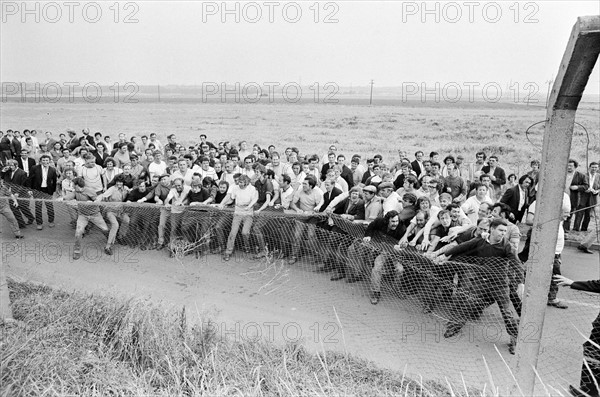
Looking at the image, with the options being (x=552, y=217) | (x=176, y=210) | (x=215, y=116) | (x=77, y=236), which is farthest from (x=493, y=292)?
(x=215, y=116)

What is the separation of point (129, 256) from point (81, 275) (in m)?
1.02

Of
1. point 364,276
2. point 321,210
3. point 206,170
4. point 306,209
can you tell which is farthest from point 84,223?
point 364,276

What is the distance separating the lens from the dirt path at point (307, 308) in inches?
231

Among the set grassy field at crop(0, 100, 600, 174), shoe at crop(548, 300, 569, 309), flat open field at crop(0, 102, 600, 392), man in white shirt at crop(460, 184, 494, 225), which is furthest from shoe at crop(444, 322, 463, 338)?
grassy field at crop(0, 100, 600, 174)

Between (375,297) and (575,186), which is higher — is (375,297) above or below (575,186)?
below

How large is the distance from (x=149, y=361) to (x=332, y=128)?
1457 inches

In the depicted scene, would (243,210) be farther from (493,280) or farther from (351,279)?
(493,280)

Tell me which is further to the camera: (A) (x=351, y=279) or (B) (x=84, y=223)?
(B) (x=84, y=223)

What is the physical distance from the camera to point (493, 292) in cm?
620

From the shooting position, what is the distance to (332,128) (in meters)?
41.1

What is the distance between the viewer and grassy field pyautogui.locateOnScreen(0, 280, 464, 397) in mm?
4359

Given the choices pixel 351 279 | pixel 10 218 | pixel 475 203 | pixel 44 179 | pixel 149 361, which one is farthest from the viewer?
pixel 44 179

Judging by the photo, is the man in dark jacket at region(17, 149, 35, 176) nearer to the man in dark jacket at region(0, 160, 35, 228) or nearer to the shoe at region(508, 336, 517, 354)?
the man in dark jacket at region(0, 160, 35, 228)

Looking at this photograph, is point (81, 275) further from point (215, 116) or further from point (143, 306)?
point (215, 116)
